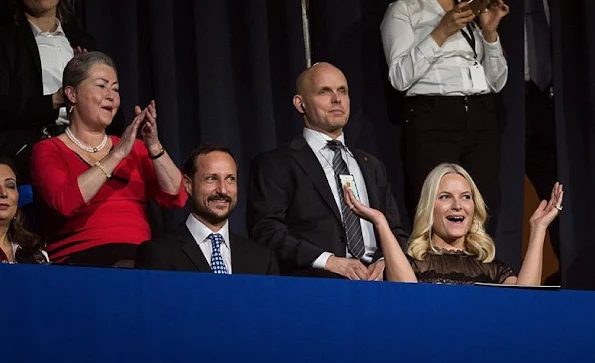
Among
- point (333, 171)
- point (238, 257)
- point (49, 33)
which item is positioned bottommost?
point (238, 257)

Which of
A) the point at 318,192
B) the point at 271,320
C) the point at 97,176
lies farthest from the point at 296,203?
the point at 271,320

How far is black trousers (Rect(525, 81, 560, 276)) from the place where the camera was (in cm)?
441

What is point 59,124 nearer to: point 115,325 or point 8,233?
point 8,233

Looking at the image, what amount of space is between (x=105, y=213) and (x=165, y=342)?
3.12 feet

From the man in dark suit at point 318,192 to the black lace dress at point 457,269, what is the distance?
0.13m

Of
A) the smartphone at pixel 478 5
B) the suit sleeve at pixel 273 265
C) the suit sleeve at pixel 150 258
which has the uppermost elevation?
the smartphone at pixel 478 5

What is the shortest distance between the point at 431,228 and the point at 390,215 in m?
0.22

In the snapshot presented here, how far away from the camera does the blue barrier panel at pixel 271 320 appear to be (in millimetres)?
2598

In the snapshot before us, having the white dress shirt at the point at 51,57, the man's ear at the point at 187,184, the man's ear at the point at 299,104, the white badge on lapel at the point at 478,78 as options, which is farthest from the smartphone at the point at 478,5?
the white dress shirt at the point at 51,57

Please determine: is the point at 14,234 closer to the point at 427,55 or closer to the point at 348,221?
the point at 348,221

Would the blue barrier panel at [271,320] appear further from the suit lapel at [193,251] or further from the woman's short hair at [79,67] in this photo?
the woman's short hair at [79,67]

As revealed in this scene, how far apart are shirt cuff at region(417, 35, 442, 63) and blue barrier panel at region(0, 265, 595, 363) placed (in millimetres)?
1275

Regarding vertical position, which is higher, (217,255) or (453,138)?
(453,138)

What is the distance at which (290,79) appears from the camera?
169 inches
